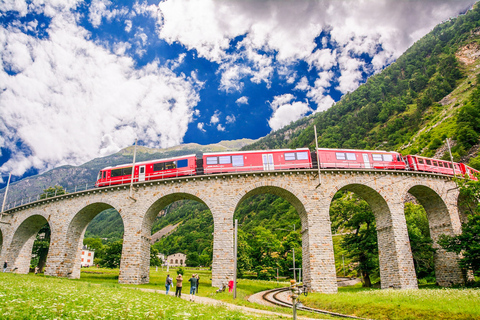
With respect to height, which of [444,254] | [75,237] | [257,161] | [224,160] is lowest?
[444,254]

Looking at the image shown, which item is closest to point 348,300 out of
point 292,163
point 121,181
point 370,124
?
point 292,163

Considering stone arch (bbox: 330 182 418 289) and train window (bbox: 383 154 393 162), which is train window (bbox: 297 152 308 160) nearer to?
stone arch (bbox: 330 182 418 289)

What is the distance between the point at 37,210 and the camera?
34.1 meters

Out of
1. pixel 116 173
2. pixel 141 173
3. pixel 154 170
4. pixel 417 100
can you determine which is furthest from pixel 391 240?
pixel 417 100

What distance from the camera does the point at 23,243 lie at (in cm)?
3694

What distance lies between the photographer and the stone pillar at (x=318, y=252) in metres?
24.6

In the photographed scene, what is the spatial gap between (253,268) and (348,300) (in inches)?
1059

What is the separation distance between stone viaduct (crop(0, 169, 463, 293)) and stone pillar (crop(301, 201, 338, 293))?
8 cm

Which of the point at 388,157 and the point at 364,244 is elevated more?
the point at 388,157

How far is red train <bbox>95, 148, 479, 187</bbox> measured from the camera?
1148 inches

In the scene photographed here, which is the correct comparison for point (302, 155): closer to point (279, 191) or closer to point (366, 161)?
point (279, 191)

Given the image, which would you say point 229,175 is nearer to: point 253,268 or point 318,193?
Answer: point 318,193

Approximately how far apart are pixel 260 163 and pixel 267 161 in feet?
2.53

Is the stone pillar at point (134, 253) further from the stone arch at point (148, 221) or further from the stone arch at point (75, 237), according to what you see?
the stone arch at point (75, 237)
